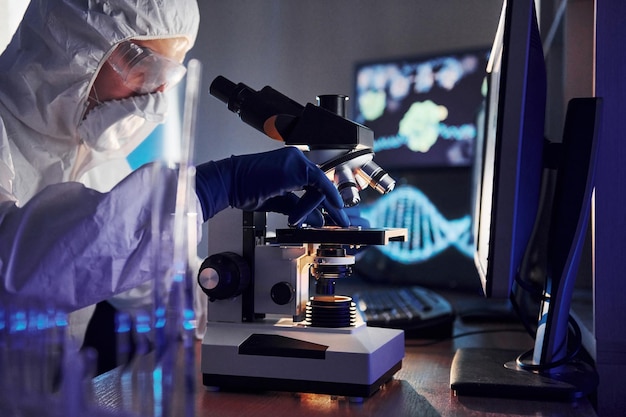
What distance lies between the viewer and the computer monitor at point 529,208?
0.91 m

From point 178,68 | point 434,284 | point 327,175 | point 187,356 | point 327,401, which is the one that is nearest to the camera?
point 187,356

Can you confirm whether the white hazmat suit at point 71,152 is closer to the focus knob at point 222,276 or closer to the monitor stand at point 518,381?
the focus knob at point 222,276

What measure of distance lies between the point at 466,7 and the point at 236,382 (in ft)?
4.74

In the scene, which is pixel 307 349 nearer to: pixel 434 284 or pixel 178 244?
pixel 178 244

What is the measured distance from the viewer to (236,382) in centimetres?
103

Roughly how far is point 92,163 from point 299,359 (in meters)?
1.06

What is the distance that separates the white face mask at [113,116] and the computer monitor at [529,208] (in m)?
0.95

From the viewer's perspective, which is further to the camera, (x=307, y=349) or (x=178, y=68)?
(x=178, y=68)

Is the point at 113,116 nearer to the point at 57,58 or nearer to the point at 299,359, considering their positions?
the point at 57,58

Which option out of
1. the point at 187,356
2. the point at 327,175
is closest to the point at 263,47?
the point at 327,175

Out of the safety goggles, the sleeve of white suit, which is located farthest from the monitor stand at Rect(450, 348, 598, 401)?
the safety goggles

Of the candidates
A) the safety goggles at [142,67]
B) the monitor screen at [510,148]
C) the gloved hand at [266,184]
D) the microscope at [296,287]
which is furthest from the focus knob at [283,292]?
the safety goggles at [142,67]

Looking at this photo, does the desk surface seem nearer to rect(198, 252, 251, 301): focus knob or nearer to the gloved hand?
rect(198, 252, 251, 301): focus knob

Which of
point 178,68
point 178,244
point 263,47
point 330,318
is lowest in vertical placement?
point 330,318
